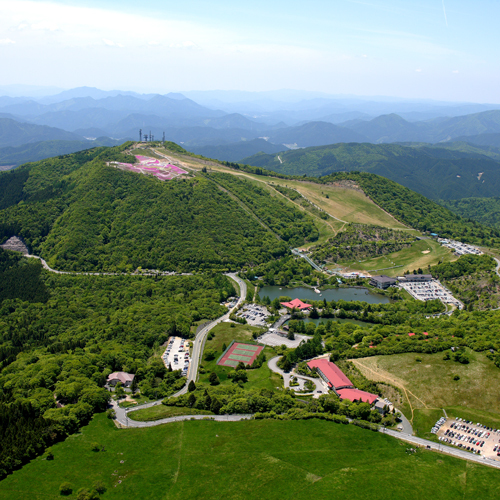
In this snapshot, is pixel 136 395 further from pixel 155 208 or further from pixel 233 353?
pixel 155 208

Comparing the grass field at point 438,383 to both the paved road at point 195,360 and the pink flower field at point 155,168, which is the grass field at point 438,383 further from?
the pink flower field at point 155,168

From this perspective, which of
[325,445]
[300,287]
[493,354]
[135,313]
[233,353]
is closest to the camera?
[325,445]

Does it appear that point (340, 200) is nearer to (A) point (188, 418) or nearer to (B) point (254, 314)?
(B) point (254, 314)

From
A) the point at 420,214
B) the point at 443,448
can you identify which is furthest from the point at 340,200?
the point at 443,448

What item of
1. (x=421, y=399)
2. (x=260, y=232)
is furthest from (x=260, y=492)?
(x=260, y=232)

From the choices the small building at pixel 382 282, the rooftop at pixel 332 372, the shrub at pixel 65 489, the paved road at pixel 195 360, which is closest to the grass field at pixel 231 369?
the paved road at pixel 195 360

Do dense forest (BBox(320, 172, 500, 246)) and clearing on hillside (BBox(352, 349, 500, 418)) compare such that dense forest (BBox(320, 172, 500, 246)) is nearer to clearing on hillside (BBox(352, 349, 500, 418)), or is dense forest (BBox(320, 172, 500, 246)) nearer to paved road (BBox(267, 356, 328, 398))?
clearing on hillside (BBox(352, 349, 500, 418))

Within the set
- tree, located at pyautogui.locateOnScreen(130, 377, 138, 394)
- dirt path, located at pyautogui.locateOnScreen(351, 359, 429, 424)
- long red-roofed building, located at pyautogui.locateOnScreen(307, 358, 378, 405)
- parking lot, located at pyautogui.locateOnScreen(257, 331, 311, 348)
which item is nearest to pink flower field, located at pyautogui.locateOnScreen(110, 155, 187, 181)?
parking lot, located at pyautogui.locateOnScreen(257, 331, 311, 348)
